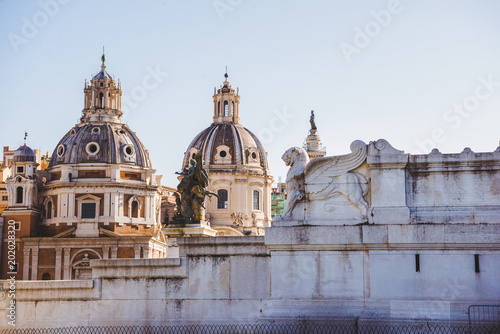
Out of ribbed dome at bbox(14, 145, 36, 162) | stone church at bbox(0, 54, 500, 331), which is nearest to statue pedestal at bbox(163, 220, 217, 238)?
stone church at bbox(0, 54, 500, 331)

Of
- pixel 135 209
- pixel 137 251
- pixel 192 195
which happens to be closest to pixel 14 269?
pixel 137 251

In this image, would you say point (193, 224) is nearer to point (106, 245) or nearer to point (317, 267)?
point (317, 267)

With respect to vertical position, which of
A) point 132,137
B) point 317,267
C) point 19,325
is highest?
point 132,137

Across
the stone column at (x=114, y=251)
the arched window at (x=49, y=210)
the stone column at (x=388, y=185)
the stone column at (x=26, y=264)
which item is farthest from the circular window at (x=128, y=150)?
the stone column at (x=388, y=185)

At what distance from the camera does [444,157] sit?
700 inches

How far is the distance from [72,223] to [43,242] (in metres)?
4.07

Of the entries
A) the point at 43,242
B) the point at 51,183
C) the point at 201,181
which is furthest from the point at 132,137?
the point at 201,181

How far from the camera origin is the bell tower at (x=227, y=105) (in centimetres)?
10881

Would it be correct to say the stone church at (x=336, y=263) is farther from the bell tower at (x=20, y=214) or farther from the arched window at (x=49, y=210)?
the arched window at (x=49, y=210)

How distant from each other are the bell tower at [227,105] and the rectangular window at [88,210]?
23.7 meters

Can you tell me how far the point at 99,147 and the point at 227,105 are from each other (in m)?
22.9

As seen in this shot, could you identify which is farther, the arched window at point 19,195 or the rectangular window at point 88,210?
the arched window at point 19,195

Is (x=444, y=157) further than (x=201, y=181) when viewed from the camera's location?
No

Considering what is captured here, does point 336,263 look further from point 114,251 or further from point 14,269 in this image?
point 14,269
